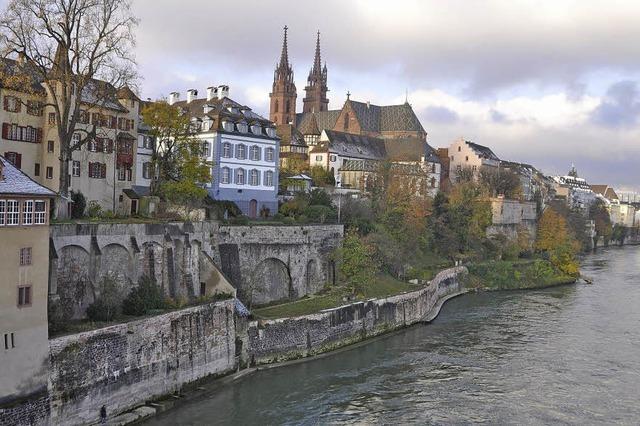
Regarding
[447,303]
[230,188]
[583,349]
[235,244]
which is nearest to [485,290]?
[447,303]

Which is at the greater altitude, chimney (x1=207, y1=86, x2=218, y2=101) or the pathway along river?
chimney (x1=207, y1=86, x2=218, y2=101)

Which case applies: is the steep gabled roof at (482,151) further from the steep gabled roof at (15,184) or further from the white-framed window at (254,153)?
the steep gabled roof at (15,184)

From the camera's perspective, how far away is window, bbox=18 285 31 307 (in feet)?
70.4

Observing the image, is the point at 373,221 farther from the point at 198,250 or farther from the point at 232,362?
the point at 232,362

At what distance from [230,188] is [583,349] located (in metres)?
25.5

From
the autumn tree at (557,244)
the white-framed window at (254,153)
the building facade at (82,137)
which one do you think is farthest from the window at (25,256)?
the autumn tree at (557,244)

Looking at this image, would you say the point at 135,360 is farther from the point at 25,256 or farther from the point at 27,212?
the point at 27,212

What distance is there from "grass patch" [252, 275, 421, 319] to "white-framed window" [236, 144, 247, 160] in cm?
1214

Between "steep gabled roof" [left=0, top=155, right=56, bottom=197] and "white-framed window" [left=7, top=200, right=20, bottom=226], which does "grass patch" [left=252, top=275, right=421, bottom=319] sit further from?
"white-framed window" [left=7, top=200, right=20, bottom=226]

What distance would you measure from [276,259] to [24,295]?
19.8 m

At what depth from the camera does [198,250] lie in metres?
34.8

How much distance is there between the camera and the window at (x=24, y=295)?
21469 mm

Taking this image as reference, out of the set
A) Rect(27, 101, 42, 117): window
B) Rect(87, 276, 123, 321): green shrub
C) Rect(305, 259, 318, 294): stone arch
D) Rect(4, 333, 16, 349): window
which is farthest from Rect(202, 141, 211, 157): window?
A: Rect(4, 333, 16, 349): window

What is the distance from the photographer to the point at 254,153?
48562mm
